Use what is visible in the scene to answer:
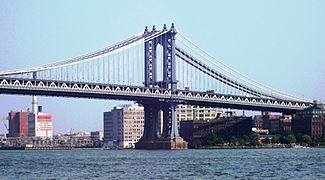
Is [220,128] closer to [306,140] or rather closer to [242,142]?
[242,142]

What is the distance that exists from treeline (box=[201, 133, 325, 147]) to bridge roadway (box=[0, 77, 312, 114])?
15.6ft

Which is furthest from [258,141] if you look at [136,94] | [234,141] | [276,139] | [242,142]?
[136,94]

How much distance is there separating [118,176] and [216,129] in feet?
337

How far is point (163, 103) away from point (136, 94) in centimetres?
745

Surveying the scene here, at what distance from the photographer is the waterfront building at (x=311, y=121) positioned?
147413 millimetres

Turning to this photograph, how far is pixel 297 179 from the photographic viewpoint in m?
50.1

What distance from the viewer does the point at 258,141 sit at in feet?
485

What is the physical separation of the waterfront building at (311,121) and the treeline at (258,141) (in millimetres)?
2506

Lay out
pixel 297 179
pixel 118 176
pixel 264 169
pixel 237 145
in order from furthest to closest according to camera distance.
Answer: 1. pixel 237 145
2. pixel 264 169
3. pixel 118 176
4. pixel 297 179

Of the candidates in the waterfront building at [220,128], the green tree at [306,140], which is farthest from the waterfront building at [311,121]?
the waterfront building at [220,128]

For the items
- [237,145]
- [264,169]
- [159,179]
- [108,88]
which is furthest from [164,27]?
[159,179]

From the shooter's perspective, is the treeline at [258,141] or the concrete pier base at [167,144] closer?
the concrete pier base at [167,144]

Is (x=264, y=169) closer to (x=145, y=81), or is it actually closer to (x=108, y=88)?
(x=108, y=88)

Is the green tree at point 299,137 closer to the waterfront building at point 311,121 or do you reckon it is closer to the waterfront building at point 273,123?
the waterfront building at point 311,121
